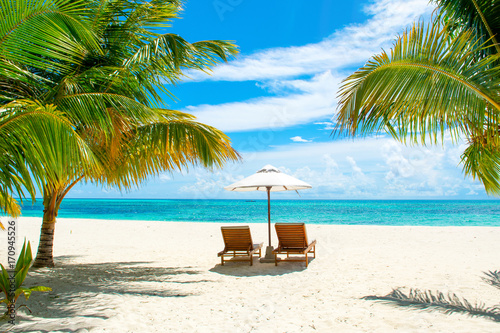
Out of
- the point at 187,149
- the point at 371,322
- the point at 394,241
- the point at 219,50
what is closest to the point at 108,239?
the point at 187,149

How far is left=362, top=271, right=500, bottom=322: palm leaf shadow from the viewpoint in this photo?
3.52 m

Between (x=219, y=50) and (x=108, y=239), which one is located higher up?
(x=219, y=50)

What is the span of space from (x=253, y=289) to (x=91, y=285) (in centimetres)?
231

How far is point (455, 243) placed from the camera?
8.61 m

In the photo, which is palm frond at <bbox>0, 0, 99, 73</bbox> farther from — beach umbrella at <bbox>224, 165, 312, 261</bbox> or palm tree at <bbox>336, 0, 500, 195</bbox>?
beach umbrella at <bbox>224, 165, 312, 261</bbox>

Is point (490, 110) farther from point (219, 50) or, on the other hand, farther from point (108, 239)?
point (108, 239)

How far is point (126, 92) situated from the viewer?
5078 millimetres

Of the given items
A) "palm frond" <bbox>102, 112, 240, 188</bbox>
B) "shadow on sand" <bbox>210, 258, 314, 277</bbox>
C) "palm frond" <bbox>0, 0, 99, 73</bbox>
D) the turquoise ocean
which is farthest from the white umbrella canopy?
the turquoise ocean

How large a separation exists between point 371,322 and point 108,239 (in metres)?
9.35

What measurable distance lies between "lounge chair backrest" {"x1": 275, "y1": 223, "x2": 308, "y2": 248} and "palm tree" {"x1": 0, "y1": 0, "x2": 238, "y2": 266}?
1.80 m

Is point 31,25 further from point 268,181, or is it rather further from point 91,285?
point 268,181

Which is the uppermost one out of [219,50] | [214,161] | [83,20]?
[219,50]

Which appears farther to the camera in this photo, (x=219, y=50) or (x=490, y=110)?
(x=219, y=50)

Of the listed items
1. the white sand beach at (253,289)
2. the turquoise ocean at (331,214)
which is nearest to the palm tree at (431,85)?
the white sand beach at (253,289)
